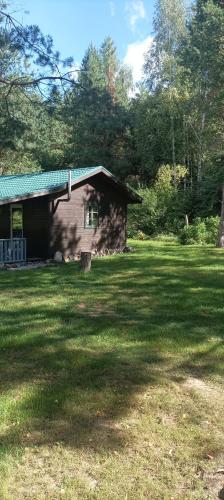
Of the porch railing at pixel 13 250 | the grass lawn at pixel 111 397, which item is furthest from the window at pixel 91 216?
the grass lawn at pixel 111 397

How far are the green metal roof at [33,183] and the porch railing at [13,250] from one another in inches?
68.1

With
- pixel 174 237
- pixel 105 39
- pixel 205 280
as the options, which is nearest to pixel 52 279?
pixel 205 280

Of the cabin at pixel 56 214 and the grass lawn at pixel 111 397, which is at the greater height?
the cabin at pixel 56 214

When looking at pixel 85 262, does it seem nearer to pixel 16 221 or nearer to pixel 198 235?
pixel 16 221

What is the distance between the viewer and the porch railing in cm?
1697

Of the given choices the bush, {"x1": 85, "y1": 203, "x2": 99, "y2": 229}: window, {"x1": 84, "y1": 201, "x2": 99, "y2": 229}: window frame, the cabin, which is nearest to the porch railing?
the cabin

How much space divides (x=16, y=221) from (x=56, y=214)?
1.74 m

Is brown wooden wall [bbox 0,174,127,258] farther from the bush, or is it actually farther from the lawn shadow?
the bush

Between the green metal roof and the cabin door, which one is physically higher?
the green metal roof

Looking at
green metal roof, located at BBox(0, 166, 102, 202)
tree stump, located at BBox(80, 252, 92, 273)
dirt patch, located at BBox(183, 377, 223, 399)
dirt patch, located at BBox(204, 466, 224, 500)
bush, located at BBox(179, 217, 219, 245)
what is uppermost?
green metal roof, located at BBox(0, 166, 102, 202)

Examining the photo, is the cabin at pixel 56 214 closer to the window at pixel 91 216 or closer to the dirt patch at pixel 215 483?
the window at pixel 91 216

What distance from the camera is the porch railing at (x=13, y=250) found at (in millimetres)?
16969

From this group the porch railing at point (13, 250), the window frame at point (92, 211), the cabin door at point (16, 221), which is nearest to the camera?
the porch railing at point (13, 250)

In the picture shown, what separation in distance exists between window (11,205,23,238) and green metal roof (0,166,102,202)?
0.78m
